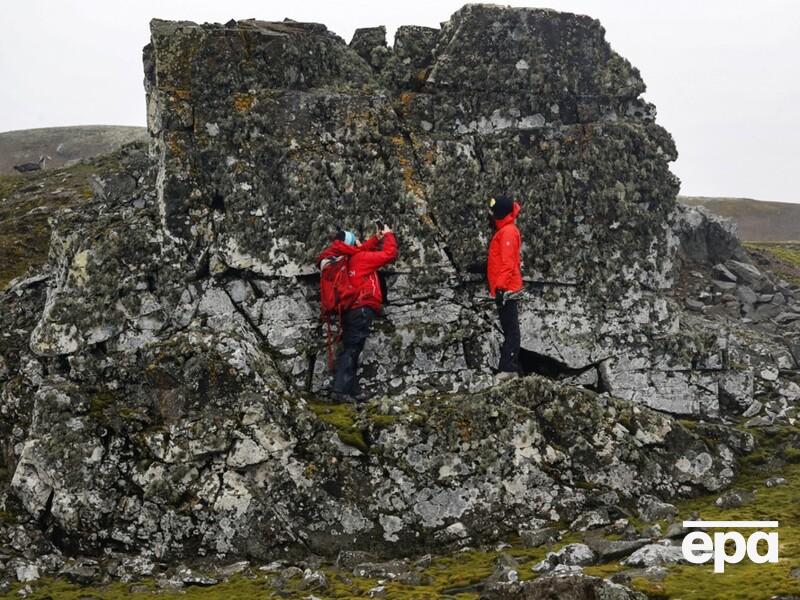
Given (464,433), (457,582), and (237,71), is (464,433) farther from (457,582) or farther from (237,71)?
(237,71)

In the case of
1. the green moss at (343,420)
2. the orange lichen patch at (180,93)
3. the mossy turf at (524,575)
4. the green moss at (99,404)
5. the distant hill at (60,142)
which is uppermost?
the distant hill at (60,142)

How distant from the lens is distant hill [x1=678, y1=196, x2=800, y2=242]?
94.6 m

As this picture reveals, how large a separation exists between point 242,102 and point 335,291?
14.8 ft

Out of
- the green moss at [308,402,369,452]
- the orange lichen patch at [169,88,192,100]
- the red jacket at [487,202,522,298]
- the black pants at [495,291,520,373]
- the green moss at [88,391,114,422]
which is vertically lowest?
the green moss at [308,402,369,452]

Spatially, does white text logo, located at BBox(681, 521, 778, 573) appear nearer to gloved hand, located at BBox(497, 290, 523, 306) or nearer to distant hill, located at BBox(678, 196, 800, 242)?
gloved hand, located at BBox(497, 290, 523, 306)

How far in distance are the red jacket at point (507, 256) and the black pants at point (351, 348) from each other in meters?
2.67

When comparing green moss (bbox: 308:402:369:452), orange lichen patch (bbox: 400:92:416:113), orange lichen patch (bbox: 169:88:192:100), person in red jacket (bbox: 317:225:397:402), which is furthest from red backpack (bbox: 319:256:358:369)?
orange lichen patch (bbox: 169:88:192:100)

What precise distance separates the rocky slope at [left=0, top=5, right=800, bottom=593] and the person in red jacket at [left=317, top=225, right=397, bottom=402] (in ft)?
1.82

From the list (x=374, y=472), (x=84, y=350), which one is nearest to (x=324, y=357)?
(x=374, y=472)

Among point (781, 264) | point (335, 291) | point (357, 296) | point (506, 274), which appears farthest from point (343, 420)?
point (781, 264)

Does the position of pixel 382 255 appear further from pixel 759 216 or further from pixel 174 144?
pixel 759 216

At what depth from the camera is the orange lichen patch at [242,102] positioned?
63.1 ft

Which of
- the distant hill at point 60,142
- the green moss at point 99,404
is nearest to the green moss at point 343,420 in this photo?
the green moss at point 99,404

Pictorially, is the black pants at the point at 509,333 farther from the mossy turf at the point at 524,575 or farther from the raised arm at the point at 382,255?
the mossy turf at the point at 524,575
